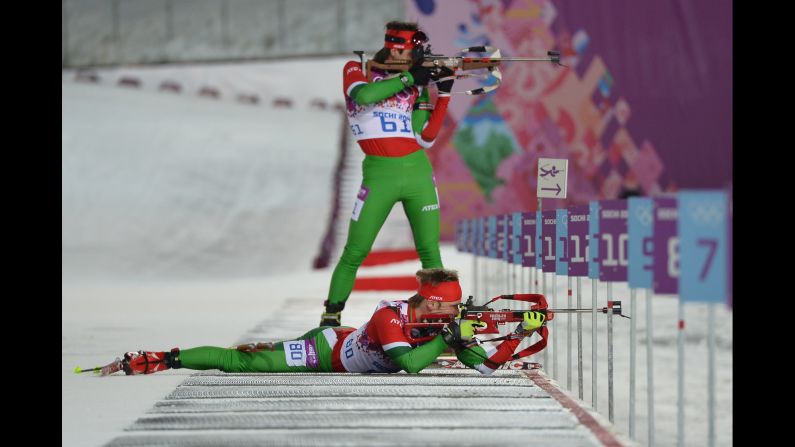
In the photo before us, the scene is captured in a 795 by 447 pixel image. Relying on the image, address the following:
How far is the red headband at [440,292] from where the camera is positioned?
4.56 meters

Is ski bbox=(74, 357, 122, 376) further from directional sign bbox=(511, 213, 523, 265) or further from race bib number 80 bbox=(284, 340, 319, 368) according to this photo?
directional sign bbox=(511, 213, 523, 265)

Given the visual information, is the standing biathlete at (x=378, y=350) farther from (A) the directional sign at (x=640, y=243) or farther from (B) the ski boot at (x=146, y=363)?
(A) the directional sign at (x=640, y=243)

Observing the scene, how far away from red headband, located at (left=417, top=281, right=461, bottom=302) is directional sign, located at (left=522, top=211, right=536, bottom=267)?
3.21 feet

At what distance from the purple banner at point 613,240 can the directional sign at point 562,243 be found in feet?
2.12

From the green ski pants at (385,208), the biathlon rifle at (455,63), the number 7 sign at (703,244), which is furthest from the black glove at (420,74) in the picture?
the number 7 sign at (703,244)

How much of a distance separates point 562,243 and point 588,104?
39.3ft

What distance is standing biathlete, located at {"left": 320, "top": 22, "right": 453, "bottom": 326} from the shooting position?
5.59 m

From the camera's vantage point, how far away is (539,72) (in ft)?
55.7

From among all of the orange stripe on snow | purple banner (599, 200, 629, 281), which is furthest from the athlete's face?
the orange stripe on snow

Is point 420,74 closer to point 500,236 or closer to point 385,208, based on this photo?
point 385,208

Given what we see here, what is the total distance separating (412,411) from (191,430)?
756mm

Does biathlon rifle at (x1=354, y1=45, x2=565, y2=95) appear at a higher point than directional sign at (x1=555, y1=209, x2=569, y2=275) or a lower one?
higher

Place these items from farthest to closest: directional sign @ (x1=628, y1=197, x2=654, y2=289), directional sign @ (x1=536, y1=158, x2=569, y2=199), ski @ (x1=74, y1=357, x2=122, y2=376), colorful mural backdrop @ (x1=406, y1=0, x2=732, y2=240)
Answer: colorful mural backdrop @ (x1=406, y1=0, x2=732, y2=240)
directional sign @ (x1=536, y1=158, x2=569, y2=199)
ski @ (x1=74, y1=357, x2=122, y2=376)
directional sign @ (x1=628, y1=197, x2=654, y2=289)
